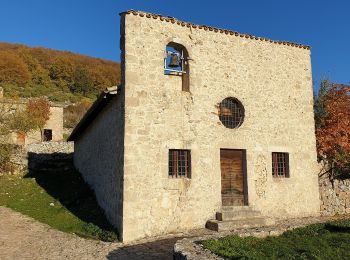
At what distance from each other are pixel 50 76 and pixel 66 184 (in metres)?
50.7

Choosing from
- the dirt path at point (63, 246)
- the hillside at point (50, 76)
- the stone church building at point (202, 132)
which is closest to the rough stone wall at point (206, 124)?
the stone church building at point (202, 132)

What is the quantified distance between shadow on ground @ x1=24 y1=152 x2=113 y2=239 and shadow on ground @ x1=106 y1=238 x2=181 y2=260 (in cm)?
183

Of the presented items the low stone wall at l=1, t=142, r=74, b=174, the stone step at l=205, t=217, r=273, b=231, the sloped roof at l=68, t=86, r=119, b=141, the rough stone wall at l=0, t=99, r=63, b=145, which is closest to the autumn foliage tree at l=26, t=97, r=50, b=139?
the rough stone wall at l=0, t=99, r=63, b=145

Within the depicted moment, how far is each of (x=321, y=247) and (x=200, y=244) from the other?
2.60 meters

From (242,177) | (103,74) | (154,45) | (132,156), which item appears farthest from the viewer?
(103,74)

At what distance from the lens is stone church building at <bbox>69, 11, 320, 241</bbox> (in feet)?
36.0

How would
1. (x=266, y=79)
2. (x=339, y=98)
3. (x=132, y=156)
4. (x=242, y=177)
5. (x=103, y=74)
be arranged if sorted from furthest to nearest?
1. (x=103, y=74)
2. (x=339, y=98)
3. (x=266, y=79)
4. (x=242, y=177)
5. (x=132, y=156)

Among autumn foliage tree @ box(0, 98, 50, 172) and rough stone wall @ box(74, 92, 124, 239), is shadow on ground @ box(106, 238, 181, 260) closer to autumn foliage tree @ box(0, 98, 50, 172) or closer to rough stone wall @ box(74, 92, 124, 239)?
rough stone wall @ box(74, 92, 124, 239)

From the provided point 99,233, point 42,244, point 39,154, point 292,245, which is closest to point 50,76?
point 39,154

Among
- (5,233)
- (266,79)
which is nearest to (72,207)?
(5,233)

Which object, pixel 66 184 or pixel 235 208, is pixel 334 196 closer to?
pixel 235 208

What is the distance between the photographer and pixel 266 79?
13609 mm

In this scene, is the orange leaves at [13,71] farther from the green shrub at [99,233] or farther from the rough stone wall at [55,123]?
the green shrub at [99,233]

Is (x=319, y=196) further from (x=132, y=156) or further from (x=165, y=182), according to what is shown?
(x=132, y=156)
